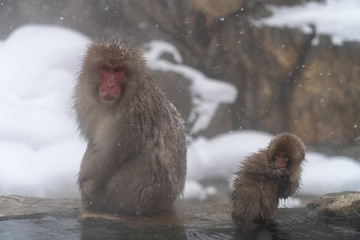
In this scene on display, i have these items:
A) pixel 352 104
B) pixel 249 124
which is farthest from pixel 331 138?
pixel 249 124

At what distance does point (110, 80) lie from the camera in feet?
9.24

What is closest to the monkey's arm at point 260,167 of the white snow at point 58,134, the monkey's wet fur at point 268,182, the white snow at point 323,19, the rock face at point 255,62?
the monkey's wet fur at point 268,182

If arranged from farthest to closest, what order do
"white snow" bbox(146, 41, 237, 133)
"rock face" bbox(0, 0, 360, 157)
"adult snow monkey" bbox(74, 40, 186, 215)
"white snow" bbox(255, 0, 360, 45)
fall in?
"white snow" bbox(255, 0, 360, 45) < "white snow" bbox(146, 41, 237, 133) < "rock face" bbox(0, 0, 360, 157) < "adult snow monkey" bbox(74, 40, 186, 215)

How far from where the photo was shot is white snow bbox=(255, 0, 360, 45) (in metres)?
5.78

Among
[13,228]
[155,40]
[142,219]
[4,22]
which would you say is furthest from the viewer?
[4,22]

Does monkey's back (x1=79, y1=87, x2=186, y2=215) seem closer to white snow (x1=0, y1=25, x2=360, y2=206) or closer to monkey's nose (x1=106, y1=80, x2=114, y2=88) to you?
monkey's nose (x1=106, y1=80, x2=114, y2=88)

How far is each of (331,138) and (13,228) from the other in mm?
3876

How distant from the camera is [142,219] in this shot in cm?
301

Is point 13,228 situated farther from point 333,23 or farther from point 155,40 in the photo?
point 333,23

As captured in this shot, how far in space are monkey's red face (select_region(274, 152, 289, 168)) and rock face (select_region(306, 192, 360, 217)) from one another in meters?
0.63

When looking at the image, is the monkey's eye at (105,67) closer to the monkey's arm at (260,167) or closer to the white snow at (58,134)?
the monkey's arm at (260,167)

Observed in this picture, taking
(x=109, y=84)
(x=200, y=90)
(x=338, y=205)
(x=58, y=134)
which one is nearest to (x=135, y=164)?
(x=109, y=84)

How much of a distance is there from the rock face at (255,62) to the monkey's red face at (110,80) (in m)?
2.74

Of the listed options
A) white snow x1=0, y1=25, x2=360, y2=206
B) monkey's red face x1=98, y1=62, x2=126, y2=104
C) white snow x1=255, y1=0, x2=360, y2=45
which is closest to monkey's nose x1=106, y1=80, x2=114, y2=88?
monkey's red face x1=98, y1=62, x2=126, y2=104
